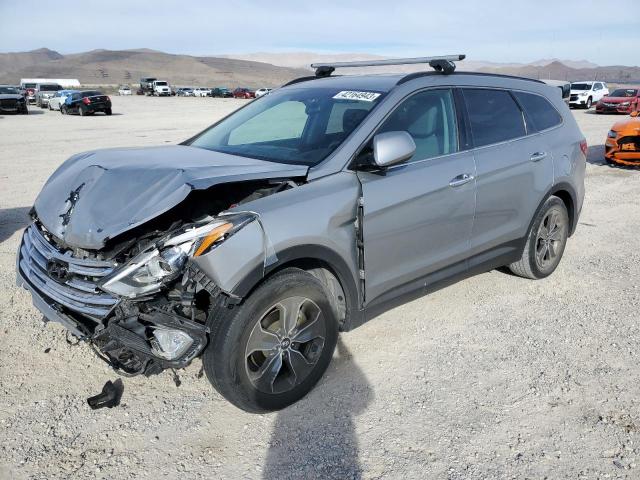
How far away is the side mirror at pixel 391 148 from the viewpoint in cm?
318

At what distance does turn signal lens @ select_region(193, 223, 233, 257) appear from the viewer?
105 inches

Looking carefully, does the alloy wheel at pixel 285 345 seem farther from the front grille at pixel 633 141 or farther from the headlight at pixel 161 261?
the front grille at pixel 633 141

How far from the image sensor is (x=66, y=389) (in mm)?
3336

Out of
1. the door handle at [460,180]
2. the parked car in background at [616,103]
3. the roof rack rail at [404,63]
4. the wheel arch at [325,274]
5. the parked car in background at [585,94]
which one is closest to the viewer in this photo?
the wheel arch at [325,274]

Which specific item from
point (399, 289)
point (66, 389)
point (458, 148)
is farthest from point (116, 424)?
point (458, 148)

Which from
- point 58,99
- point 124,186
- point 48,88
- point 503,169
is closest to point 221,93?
point 48,88

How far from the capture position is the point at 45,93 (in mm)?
38469

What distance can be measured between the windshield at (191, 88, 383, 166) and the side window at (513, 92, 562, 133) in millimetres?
1746

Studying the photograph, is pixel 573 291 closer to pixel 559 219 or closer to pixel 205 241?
pixel 559 219

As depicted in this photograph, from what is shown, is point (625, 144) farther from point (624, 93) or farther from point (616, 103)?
point (624, 93)

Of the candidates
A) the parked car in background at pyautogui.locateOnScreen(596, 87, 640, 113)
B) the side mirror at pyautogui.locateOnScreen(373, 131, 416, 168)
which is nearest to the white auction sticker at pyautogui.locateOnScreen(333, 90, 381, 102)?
the side mirror at pyautogui.locateOnScreen(373, 131, 416, 168)

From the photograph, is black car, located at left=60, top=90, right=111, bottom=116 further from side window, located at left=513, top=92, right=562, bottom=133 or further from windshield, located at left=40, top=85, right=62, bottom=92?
side window, located at left=513, top=92, right=562, bottom=133

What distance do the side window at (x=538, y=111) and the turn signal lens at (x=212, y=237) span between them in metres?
3.10

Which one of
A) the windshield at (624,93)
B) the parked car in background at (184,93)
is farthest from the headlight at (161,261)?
the parked car in background at (184,93)
